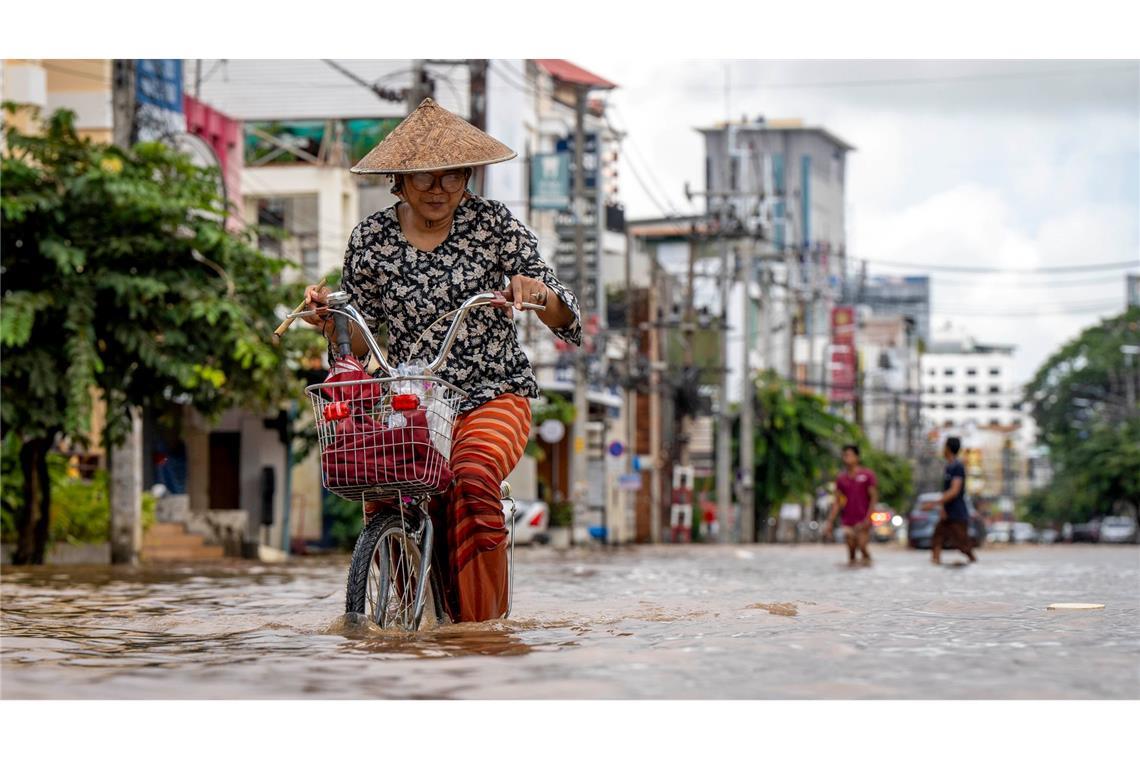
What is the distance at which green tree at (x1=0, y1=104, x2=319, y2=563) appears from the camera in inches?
661

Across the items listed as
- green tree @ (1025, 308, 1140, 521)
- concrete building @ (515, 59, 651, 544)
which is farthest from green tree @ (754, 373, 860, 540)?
green tree @ (1025, 308, 1140, 521)

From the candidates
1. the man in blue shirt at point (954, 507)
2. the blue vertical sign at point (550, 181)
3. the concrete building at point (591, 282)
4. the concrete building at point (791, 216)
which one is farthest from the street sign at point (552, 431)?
the man in blue shirt at point (954, 507)

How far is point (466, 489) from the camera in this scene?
23.5 ft

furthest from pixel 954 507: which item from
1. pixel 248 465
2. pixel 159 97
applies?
pixel 248 465

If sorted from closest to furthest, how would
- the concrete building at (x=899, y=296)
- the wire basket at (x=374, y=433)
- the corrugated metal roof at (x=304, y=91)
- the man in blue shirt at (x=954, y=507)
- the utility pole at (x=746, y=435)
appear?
the wire basket at (x=374, y=433) < the man in blue shirt at (x=954, y=507) < the corrugated metal roof at (x=304, y=91) < the utility pole at (x=746, y=435) < the concrete building at (x=899, y=296)

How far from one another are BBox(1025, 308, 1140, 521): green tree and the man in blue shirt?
5575cm

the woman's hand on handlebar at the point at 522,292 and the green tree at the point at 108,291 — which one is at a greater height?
the green tree at the point at 108,291

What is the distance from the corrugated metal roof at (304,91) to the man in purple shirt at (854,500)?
70.3ft

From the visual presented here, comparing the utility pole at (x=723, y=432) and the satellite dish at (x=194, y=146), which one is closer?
the satellite dish at (x=194, y=146)

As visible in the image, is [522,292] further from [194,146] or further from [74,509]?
[194,146]

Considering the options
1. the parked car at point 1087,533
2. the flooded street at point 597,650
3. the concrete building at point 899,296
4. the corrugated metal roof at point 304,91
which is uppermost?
the concrete building at point 899,296

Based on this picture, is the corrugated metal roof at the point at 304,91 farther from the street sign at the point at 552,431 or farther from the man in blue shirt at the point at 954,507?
the man in blue shirt at the point at 954,507

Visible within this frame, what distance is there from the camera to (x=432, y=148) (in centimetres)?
720

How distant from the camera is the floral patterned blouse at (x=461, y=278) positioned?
7312 mm
